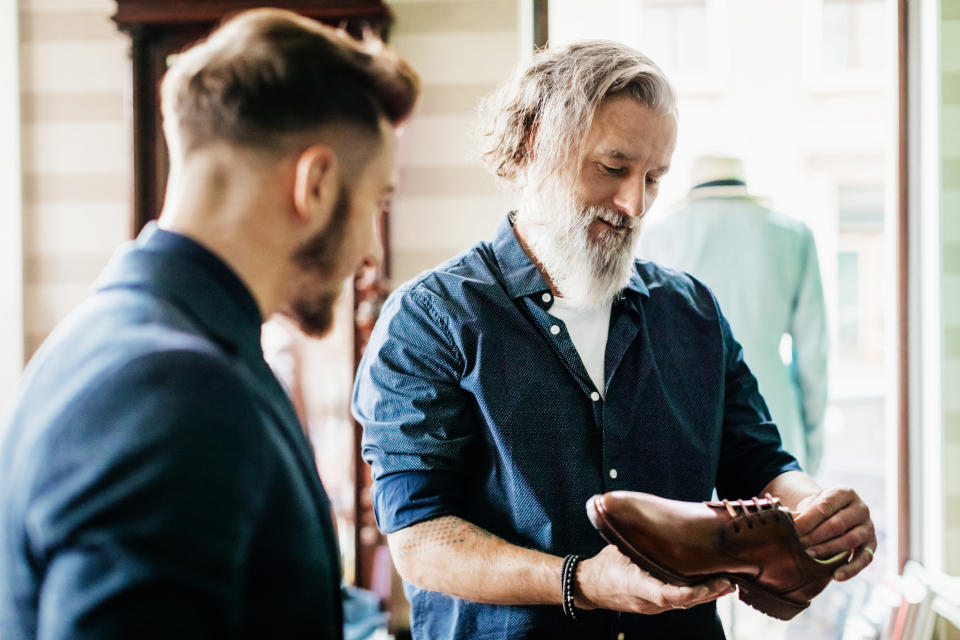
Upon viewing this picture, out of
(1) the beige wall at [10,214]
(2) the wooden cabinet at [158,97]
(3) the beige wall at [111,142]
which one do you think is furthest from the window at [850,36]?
(1) the beige wall at [10,214]

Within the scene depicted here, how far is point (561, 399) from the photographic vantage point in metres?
1.23

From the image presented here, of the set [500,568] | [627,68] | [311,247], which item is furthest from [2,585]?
[627,68]

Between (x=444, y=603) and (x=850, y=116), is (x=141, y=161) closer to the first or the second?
(x=444, y=603)

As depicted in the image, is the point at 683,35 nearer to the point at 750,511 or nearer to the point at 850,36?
the point at 850,36

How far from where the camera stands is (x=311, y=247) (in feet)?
2.42

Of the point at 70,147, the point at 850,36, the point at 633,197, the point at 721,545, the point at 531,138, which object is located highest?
the point at 850,36

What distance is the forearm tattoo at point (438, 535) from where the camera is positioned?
117cm

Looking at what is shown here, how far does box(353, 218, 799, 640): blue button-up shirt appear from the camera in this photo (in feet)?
3.93

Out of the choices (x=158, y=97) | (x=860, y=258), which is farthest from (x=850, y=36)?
(x=158, y=97)

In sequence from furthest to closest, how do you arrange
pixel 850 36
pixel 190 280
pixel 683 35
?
1. pixel 850 36
2. pixel 683 35
3. pixel 190 280

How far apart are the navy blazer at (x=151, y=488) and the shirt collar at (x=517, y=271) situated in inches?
26.7

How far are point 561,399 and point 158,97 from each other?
6.68ft

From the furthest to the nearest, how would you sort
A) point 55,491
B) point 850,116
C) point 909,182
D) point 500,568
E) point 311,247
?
1. point 850,116
2. point 909,182
3. point 500,568
4. point 311,247
5. point 55,491

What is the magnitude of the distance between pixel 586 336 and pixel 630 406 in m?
0.14
